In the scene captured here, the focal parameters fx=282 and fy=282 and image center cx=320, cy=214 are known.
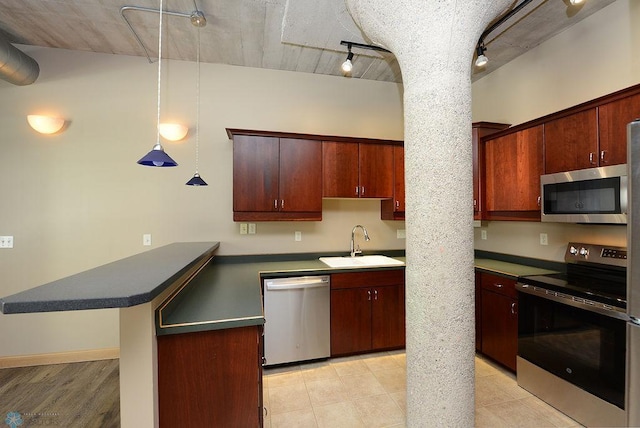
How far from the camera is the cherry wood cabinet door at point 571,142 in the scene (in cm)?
206

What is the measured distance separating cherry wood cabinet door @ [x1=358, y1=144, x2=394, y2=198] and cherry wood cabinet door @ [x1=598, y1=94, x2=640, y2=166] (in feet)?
5.60

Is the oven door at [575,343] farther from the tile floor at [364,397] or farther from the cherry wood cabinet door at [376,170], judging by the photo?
the cherry wood cabinet door at [376,170]

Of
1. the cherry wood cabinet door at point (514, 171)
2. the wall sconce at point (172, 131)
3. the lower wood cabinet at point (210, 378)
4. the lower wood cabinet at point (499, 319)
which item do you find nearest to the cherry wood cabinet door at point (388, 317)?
the lower wood cabinet at point (499, 319)

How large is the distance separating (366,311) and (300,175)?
1554mm

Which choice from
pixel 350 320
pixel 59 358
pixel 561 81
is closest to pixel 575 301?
pixel 350 320

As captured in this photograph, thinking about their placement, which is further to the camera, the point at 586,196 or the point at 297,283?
the point at 297,283

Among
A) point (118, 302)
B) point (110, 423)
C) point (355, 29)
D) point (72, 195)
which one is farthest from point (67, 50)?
point (110, 423)

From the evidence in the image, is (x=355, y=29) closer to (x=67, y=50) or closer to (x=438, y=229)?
(x=438, y=229)

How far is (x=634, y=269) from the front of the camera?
1202 millimetres

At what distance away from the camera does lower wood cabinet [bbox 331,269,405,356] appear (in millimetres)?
2783

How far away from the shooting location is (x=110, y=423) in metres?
1.99

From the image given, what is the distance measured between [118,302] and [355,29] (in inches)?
102

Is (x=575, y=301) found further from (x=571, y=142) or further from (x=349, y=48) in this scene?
(x=349, y=48)

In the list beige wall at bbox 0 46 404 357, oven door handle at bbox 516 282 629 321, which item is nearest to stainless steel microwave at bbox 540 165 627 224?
oven door handle at bbox 516 282 629 321
